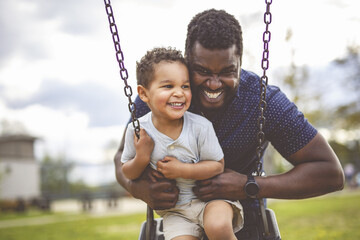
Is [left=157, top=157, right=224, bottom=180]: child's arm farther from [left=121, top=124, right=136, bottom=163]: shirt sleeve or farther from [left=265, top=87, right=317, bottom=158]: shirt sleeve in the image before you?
[left=265, top=87, right=317, bottom=158]: shirt sleeve

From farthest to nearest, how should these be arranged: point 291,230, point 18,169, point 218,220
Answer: point 18,169, point 291,230, point 218,220

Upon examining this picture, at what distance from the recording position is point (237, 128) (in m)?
2.61

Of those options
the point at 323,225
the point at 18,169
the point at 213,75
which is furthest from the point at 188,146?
the point at 18,169

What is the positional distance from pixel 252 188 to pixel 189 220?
0.44 meters

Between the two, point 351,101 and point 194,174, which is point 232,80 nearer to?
point 194,174

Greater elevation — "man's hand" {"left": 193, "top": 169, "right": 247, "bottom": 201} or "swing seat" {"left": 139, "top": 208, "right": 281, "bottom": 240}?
"man's hand" {"left": 193, "top": 169, "right": 247, "bottom": 201}

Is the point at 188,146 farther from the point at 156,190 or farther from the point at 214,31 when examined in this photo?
the point at 214,31

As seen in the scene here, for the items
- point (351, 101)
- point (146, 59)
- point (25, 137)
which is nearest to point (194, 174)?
point (146, 59)

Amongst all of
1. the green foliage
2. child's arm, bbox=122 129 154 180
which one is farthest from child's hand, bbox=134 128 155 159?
the green foliage

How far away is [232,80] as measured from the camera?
96.3 inches

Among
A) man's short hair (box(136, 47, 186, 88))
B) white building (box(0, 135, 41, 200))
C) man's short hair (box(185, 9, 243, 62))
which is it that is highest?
man's short hair (box(185, 9, 243, 62))

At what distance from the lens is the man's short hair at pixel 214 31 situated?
96.3 inches

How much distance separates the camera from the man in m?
2.40

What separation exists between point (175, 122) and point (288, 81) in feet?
46.6
